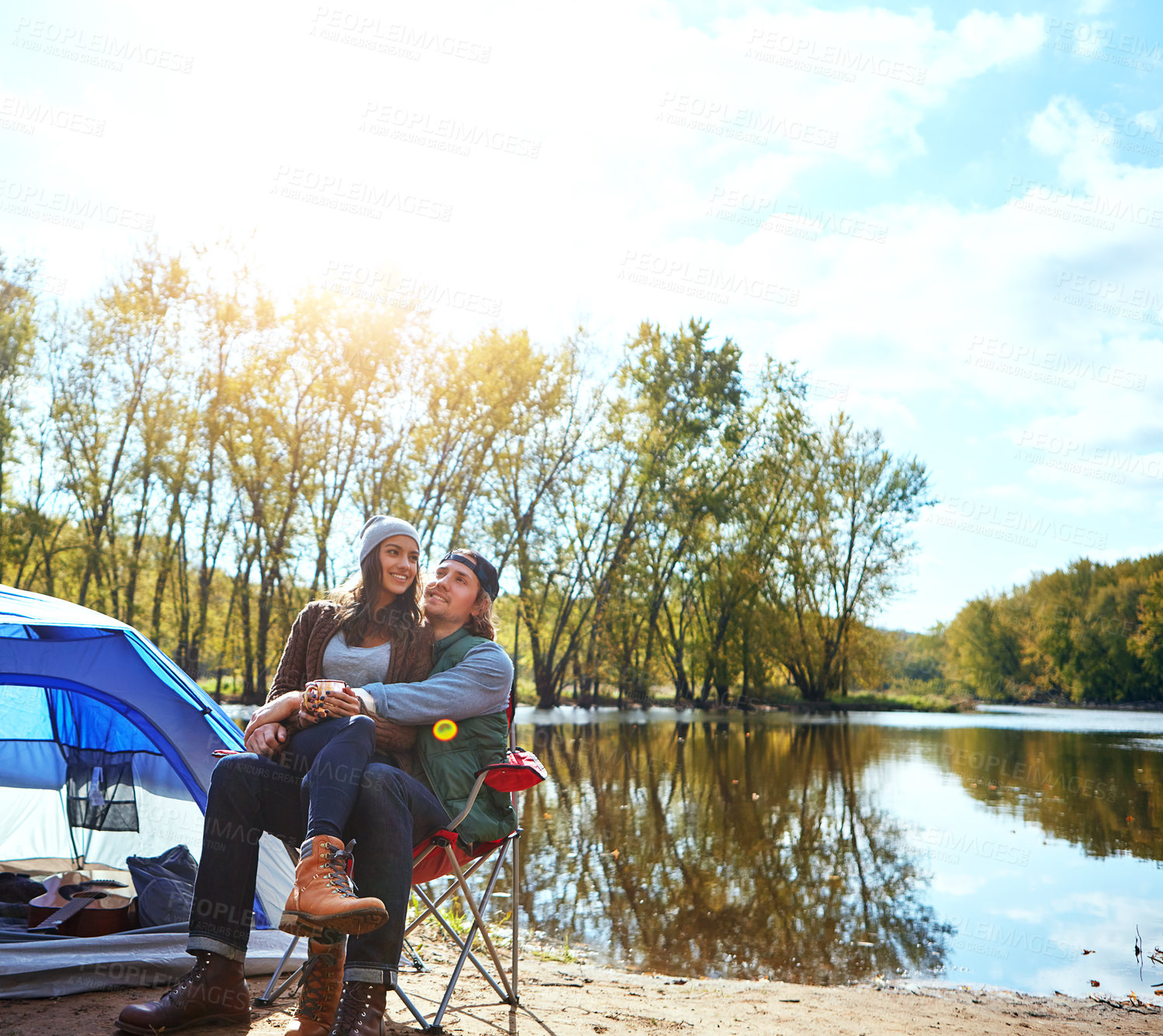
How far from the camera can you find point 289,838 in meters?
2.42

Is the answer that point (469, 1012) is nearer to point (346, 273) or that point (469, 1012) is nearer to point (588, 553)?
point (346, 273)

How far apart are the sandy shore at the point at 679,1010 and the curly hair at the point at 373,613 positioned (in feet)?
3.58

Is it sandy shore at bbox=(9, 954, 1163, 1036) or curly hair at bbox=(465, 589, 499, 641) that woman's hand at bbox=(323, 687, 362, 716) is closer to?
curly hair at bbox=(465, 589, 499, 641)

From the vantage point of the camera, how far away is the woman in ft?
6.41

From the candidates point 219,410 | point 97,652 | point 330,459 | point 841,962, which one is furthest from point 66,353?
point 841,962

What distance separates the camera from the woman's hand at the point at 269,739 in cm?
237

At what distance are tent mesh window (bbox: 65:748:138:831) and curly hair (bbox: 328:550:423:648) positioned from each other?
177 cm

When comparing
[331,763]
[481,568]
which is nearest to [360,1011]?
[331,763]

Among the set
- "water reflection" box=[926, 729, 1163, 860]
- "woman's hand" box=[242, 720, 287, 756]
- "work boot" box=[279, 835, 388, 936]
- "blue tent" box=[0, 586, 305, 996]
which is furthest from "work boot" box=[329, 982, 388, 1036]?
"water reflection" box=[926, 729, 1163, 860]

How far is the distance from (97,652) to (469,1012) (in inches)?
76.8

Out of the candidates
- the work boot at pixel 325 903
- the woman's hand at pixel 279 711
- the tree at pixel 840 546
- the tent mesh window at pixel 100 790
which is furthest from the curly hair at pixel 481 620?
the tree at pixel 840 546

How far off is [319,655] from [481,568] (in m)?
0.59

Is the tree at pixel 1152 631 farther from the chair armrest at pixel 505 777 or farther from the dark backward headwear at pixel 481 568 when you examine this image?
the chair armrest at pixel 505 777

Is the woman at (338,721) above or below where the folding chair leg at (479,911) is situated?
above
